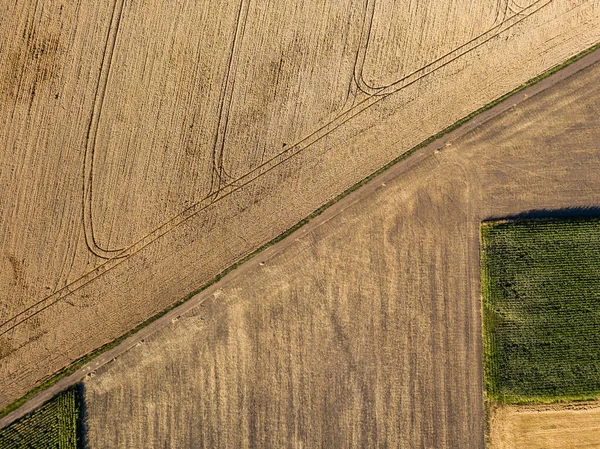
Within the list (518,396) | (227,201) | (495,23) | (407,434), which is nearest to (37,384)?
(227,201)

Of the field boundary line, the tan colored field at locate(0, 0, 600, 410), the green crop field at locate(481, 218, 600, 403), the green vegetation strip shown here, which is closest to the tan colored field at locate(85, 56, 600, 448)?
the green vegetation strip

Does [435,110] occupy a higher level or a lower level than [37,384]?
higher

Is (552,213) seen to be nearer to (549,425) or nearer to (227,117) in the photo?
(549,425)

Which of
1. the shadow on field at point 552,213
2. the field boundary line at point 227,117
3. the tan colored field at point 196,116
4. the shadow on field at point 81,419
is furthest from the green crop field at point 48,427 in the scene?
the shadow on field at point 552,213

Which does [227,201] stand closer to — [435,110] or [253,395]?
[253,395]

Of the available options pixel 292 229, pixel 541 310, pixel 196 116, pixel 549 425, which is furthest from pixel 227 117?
pixel 549 425

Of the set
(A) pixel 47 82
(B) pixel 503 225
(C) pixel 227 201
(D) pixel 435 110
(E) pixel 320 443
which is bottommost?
(E) pixel 320 443

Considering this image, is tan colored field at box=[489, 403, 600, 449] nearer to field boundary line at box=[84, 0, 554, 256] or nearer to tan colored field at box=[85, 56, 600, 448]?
tan colored field at box=[85, 56, 600, 448]
